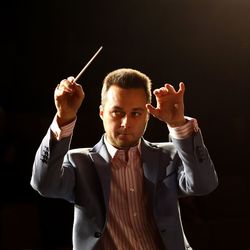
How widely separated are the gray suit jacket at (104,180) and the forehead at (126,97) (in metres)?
0.14

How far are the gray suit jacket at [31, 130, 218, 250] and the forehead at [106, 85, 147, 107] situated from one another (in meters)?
0.14

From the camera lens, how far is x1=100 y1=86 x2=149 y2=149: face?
43.9 inches

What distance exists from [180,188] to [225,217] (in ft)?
5.67

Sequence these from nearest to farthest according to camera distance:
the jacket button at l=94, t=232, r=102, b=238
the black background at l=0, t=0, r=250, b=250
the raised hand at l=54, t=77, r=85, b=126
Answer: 1. the raised hand at l=54, t=77, r=85, b=126
2. the jacket button at l=94, t=232, r=102, b=238
3. the black background at l=0, t=0, r=250, b=250

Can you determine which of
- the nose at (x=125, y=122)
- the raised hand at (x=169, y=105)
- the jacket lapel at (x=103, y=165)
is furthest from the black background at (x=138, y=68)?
the raised hand at (x=169, y=105)

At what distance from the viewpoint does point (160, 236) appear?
1.12m

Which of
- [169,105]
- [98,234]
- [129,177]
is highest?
[169,105]

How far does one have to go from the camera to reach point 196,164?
106 centimetres

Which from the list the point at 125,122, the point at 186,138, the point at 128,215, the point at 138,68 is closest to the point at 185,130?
the point at 186,138

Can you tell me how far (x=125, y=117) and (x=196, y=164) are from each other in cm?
23

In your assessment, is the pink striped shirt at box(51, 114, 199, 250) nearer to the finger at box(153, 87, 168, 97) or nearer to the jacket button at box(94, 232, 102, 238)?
the jacket button at box(94, 232, 102, 238)

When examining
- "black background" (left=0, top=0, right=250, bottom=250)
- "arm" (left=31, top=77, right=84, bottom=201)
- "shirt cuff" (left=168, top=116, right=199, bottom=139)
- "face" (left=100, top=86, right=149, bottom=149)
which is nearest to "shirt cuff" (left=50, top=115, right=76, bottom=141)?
"arm" (left=31, top=77, right=84, bottom=201)

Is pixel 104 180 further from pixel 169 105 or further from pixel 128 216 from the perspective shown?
pixel 169 105

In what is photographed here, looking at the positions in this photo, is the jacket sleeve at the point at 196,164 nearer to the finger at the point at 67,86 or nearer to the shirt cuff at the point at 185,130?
the shirt cuff at the point at 185,130
